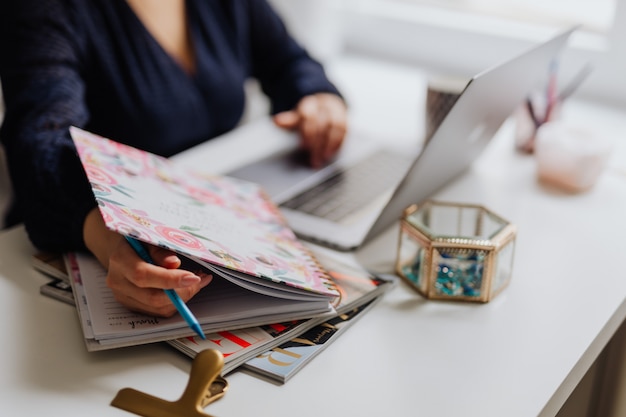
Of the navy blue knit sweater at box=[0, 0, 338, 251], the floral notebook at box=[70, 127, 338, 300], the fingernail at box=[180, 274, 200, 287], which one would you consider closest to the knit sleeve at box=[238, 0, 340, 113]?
the navy blue knit sweater at box=[0, 0, 338, 251]

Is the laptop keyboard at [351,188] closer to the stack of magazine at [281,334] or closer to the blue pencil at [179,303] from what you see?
the stack of magazine at [281,334]

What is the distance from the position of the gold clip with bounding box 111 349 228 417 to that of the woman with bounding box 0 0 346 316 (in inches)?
3.1

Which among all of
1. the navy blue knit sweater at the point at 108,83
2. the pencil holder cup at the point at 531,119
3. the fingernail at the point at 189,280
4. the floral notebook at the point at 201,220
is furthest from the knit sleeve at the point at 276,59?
the fingernail at the point at 189,280

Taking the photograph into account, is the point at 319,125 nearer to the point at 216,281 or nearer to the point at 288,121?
the point at 288,121

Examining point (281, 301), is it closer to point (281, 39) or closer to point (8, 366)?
point (8, 366)

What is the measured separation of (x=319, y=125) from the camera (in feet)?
3.80

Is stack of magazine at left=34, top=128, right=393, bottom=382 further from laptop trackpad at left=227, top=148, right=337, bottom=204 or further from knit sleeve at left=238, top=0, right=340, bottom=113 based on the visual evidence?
knit sleeve at left=238, top=0, right=340, bottom=113

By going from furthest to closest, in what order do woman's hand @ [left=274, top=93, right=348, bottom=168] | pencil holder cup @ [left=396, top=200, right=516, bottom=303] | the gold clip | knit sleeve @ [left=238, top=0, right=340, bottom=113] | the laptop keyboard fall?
knit sleeve @ [left=238, top=0, right=340, bottom=113]
woman's hand @ [left=274, top=93, right=348, bottom=168]
the laptop keyboard
pencil holder cup @ [left=396, top=200, right=516, bottom=303]
the gold clip

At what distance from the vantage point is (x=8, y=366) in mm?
669

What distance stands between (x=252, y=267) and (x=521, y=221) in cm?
41

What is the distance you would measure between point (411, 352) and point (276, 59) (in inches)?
32.9

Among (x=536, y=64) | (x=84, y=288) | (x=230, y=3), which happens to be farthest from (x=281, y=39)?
(x=84, y=288)

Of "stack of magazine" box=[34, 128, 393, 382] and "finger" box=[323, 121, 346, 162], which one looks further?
"finger" box=[323, 121, 346, 162]

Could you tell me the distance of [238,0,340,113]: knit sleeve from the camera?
53.5 inches
